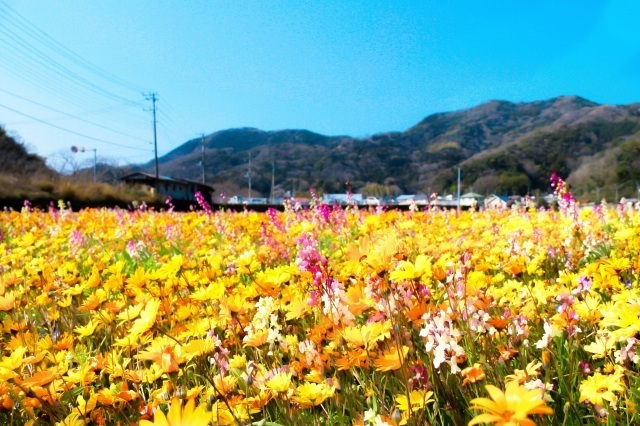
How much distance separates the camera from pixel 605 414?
1075mm

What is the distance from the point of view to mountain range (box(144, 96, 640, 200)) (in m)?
80.9

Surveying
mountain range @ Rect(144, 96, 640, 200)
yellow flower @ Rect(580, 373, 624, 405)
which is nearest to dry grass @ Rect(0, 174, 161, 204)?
yellow flower @ Rect(580, 373, 624, 405)

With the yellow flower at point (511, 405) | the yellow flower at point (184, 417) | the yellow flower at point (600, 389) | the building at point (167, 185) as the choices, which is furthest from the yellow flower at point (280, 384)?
the building at point (167, 185)

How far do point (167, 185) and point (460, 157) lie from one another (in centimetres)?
11324

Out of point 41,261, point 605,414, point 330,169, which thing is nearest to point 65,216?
point 41,261

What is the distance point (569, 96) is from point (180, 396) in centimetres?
23090

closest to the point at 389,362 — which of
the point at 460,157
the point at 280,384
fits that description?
the point at 280,384

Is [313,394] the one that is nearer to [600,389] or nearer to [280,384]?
[280,384]

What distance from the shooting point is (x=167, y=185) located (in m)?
43.8

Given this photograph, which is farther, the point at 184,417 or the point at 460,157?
the point at 460,157

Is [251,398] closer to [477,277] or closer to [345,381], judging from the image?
[345,381]

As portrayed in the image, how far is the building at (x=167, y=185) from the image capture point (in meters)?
40.6

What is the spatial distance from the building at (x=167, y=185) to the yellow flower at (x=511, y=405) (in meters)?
38.4

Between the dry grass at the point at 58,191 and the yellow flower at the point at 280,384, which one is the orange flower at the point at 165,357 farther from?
the dry grass at the point at 58,191
